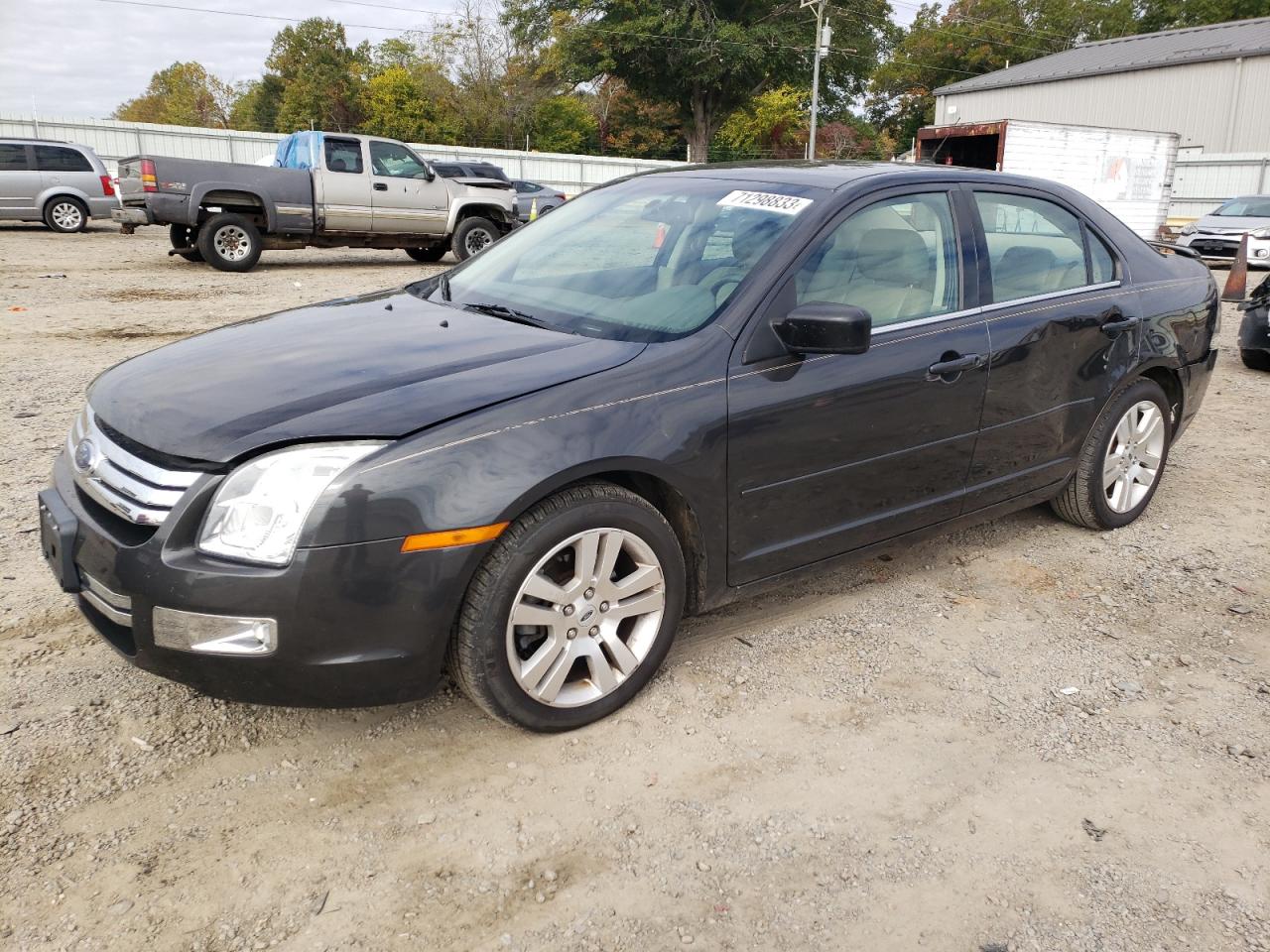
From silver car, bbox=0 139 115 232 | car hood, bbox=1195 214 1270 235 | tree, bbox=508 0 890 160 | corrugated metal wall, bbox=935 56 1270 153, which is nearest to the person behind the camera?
silver car, bbox=0 139 115 232

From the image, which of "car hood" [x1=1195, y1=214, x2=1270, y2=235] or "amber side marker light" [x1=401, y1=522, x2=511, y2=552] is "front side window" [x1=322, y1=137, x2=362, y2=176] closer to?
"amber side marker light" [x1=401, y1=522, x2=511, y2=552]

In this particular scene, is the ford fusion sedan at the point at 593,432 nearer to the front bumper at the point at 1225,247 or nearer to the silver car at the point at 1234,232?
the front bumper at the point at 1225,247

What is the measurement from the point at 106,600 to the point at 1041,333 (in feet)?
11.1

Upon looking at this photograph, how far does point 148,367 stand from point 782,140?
2154 inches

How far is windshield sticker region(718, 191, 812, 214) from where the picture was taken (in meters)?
3.40

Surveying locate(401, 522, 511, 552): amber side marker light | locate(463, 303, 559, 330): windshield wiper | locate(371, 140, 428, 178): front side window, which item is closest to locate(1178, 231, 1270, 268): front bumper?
locate(371, 140, 428, 178): front side window

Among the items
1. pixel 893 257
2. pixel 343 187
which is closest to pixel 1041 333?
pixel 893 257

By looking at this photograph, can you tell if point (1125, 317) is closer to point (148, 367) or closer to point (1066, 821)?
point (1066, 821)

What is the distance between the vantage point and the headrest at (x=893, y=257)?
11.4 feet

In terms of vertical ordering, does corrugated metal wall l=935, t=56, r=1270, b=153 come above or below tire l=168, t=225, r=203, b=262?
above

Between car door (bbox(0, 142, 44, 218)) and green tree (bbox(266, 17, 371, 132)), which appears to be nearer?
car door (bbox(0, 142, 44, 218))

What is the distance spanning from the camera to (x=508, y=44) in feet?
169

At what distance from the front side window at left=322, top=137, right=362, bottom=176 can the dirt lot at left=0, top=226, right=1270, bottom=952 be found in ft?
37.2

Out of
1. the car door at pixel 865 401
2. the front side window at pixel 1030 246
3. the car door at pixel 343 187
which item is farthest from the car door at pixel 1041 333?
the car door at pixel 343 187
